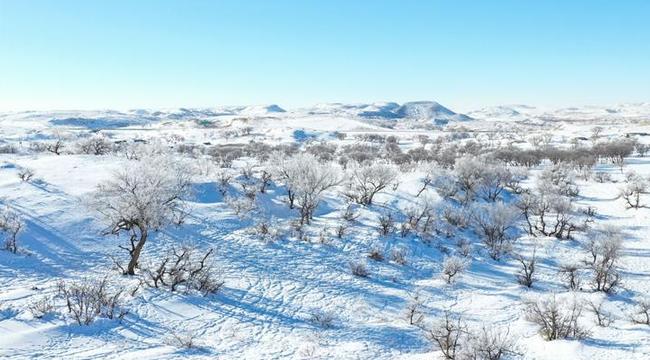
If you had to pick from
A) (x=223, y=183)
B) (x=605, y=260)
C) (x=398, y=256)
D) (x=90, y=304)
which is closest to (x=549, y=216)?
(x=605, y=260)

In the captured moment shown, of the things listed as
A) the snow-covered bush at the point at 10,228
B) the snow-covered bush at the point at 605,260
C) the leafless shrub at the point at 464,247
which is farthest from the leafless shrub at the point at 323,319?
the snow-covered bush at the point at 10,228

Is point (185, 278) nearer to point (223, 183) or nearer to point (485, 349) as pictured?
point (485, 349)

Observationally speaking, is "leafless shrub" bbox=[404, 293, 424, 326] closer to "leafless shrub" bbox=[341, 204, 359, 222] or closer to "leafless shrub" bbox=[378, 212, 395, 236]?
"leafless shrub" bbox=[378, 212, 395, 236]

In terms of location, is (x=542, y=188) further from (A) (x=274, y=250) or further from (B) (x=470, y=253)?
(A) (x=274, y=250)

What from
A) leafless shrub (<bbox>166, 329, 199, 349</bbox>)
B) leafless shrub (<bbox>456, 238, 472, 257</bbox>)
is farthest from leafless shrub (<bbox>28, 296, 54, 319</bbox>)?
leafless shrub (<bbox>456, 238, 472, 257</bbox>)

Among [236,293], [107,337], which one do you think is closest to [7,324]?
[107,337]

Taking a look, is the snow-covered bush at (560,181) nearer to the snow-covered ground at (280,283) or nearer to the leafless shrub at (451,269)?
the snow-covered ground at (280,283)

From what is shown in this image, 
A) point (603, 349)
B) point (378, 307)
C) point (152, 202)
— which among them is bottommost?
point (378, 307)

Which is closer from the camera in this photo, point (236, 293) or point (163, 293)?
point (163, 293)
